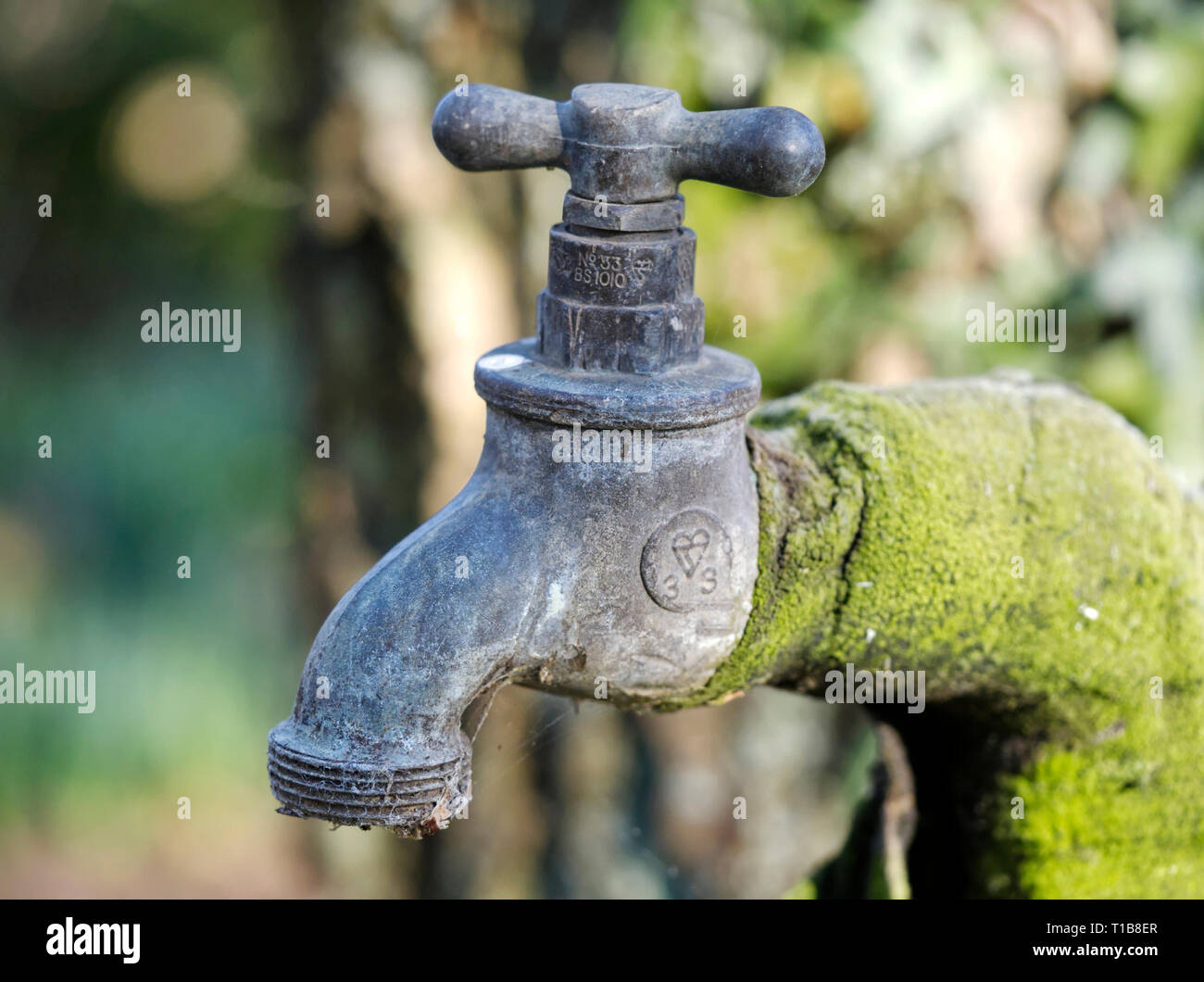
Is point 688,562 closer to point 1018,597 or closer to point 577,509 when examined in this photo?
point 577,509

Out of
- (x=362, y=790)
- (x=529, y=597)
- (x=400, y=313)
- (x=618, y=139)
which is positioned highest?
(x=618, y=139)

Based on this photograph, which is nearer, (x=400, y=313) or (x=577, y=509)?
(x=577, y=509)

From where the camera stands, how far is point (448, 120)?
3.10 feet

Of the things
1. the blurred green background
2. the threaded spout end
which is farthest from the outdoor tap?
the blurred green background

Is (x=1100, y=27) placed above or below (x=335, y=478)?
above

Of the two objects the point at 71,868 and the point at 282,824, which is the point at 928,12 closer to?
the point at 282,824

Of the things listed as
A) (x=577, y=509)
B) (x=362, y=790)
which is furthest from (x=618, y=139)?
(x=362, y=790)

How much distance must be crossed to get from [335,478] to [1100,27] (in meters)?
2.01

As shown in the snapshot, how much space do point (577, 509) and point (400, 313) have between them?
1.98m

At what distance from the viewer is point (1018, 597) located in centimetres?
113

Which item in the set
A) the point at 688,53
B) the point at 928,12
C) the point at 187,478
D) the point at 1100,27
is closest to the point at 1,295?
the point at 187,478

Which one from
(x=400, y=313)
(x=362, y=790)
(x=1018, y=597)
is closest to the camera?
(x=362, y=790)

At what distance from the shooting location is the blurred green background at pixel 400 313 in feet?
8.68

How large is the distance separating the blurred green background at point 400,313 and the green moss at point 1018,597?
1.12 ft
